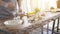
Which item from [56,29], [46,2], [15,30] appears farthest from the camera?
[46,2]

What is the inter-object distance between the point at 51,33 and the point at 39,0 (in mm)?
1985

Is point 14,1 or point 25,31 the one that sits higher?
point 14,1

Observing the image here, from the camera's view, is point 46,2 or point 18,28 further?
point 46,2

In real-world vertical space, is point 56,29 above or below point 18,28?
below

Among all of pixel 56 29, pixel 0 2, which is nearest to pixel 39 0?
pixel 56 29

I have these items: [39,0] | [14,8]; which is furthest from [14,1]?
[39,0]

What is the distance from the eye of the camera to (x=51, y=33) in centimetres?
272

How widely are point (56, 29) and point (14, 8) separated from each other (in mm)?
1221

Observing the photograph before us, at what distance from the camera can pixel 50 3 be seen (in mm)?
4660

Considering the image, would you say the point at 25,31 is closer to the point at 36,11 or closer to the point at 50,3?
the point at 36,11

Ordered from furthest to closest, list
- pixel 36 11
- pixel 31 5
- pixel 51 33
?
1. pixel 31 5
2. pixel 51 33
3. pixel 36 11

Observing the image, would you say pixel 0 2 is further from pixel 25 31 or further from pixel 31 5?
pixel 31 5

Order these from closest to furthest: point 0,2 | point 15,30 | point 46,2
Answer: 1. point 15,30
2. point 0,2
3. point 46,2

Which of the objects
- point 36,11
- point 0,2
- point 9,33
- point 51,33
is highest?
point 0,2
